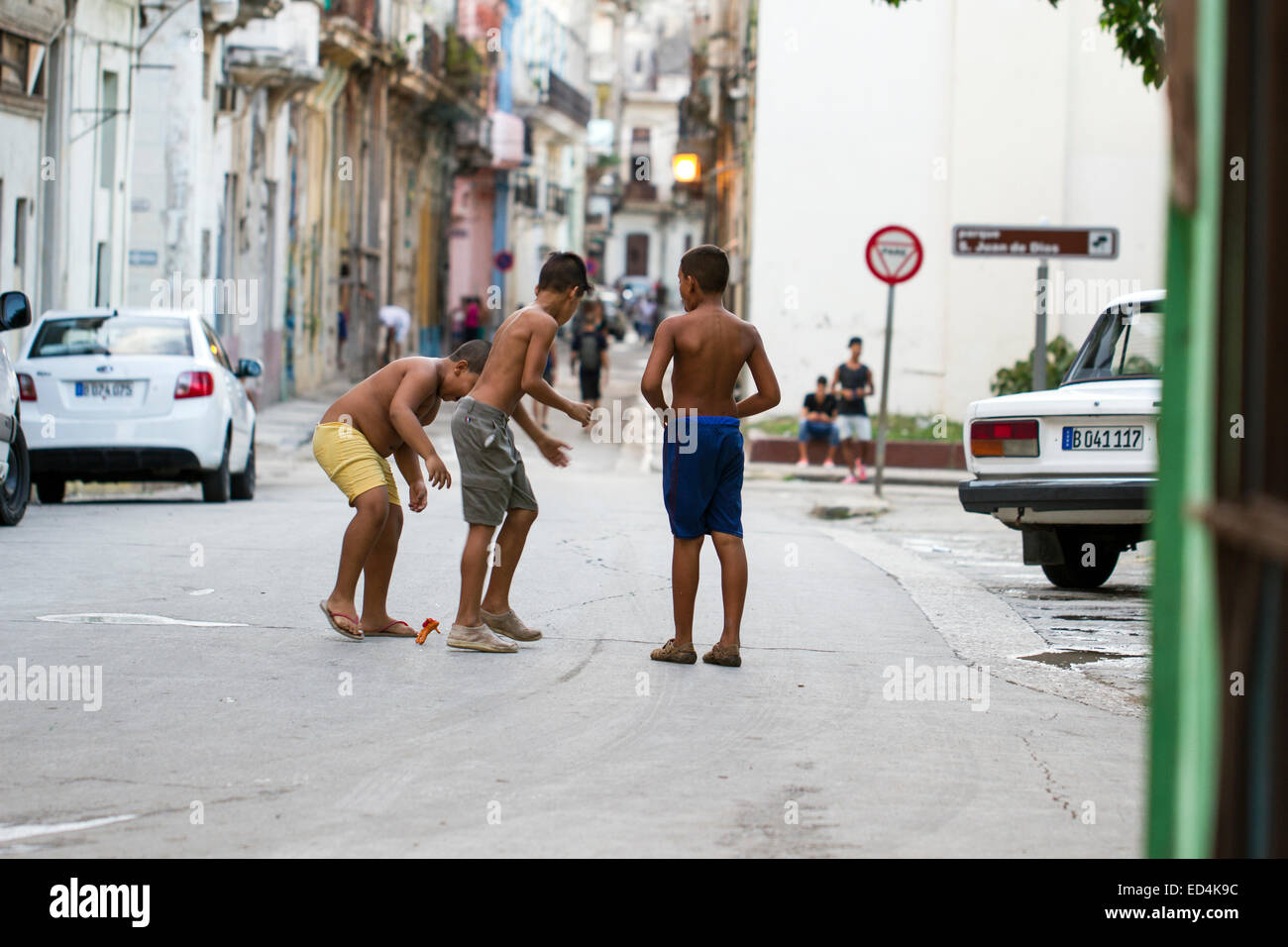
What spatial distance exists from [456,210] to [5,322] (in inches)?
1780

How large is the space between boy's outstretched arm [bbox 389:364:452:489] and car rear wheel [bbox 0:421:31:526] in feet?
18.7

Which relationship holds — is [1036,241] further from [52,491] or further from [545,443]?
[545,443]

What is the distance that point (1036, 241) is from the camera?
59.6 ft

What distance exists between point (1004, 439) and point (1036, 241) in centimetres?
749

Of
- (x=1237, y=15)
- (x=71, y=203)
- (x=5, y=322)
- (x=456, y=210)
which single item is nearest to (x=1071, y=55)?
(x=71, y=203)

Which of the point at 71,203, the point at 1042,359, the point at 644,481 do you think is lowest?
the point at 644,481

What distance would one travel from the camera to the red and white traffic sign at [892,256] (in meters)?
20.1

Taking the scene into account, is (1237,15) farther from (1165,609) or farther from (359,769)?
(359,769)

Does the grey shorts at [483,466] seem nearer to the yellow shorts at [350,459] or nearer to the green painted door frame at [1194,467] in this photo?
the yellow shorts at [350,459]

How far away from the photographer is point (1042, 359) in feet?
57.8

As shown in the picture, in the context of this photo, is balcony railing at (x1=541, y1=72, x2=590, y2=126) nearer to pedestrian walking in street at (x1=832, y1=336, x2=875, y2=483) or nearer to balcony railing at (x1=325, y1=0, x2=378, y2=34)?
balcony railing at (x1=325, y1=0, x2=378, y2=34)

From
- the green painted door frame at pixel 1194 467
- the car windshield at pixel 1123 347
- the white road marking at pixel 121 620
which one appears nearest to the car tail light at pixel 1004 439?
the car windshield at pixel 1123 347

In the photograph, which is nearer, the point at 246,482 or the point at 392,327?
the point at 246,482

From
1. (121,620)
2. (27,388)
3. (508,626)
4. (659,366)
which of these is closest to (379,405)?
(508,626)
